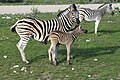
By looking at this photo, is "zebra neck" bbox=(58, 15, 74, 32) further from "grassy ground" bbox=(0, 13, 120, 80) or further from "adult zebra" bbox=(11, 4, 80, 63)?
"grassy ground" bbox=(0, 13, 120, 80)

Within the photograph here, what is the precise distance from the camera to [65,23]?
1288 centimetres

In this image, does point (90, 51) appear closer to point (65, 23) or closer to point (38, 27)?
point (65, 23)

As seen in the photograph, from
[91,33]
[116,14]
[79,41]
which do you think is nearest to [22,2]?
[116,14]

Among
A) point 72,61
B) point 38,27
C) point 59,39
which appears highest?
point 38,27

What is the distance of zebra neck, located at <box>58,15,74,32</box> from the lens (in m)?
12.9

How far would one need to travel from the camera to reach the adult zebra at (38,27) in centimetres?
1245

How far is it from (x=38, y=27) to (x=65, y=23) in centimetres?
97

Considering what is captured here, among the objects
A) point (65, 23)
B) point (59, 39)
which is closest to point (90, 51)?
point (65, 23)

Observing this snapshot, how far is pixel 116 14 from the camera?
2838cm

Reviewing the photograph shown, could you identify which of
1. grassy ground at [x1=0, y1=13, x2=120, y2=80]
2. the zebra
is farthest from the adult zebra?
grassy ground at [x1=0, y1=13, x2=120, y2=80]

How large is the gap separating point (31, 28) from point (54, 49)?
3.71 ft

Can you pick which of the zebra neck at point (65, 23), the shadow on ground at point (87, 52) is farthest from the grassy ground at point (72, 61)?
the zebra neck at point (65, 23)

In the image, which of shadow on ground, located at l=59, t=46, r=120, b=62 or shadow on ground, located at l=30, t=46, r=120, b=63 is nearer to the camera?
shadow on ground, located at l=30, t=46, r=120, b=63

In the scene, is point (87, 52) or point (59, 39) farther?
point (87, 52)
